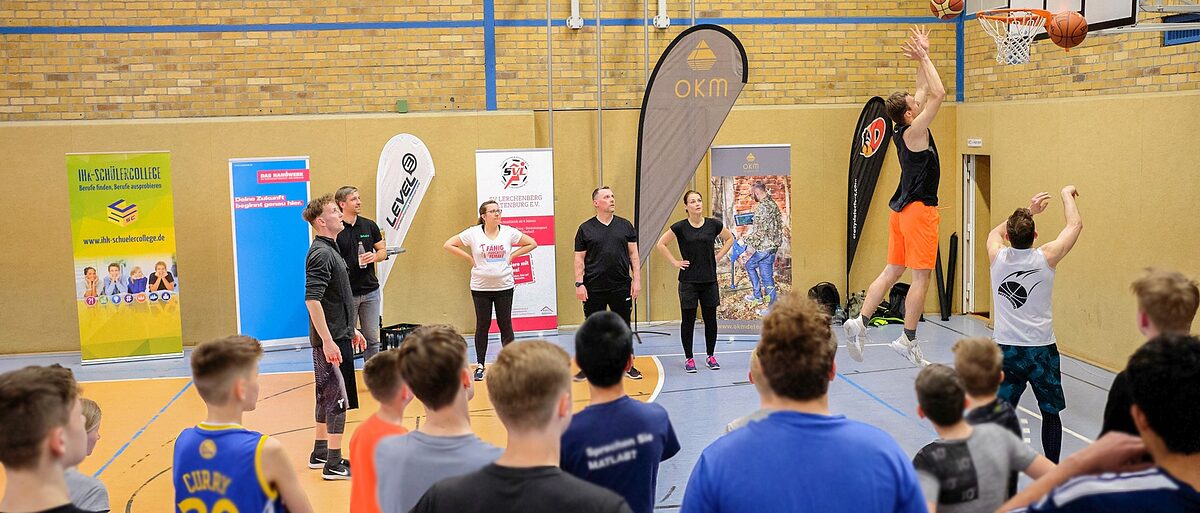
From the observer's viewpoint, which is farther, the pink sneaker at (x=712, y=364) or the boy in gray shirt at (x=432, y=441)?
the pink sneaker at (x=712, y=364)

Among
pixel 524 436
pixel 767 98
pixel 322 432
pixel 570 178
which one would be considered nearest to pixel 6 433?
pixel 524 436

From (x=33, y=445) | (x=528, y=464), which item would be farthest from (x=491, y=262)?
(x=528, y=464)

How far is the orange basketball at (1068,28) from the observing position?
7.37 metres

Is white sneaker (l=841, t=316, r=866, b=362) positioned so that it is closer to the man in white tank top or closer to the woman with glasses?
the man in white tank top

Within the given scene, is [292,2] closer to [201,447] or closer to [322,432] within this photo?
[322,432]

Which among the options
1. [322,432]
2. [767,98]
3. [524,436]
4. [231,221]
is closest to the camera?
[524,436]

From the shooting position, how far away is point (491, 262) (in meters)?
9.20

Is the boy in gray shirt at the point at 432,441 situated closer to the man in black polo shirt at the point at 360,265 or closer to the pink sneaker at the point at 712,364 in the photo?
the man in black polo shirt at the point at 360,265

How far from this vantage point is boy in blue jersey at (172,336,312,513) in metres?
3.35

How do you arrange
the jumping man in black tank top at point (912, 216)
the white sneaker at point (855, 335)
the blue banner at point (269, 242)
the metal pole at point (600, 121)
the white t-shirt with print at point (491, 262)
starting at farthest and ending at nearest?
1. the metal pole at point (600, 121)
2. the blue banner at point (269, 242)
3. the white t-shirt with print at point (491, 262)
4. the white sneaker at point (855, 335)
5. the jumping man in black tank top at point (912, 216)

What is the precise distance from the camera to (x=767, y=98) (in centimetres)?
1227

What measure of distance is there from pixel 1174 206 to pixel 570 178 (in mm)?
6106

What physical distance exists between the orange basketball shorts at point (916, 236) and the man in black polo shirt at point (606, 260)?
2.28 metres

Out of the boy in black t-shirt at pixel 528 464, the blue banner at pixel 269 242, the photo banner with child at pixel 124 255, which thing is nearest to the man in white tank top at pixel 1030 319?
the boy in black t-shirt at pixel 528 464
